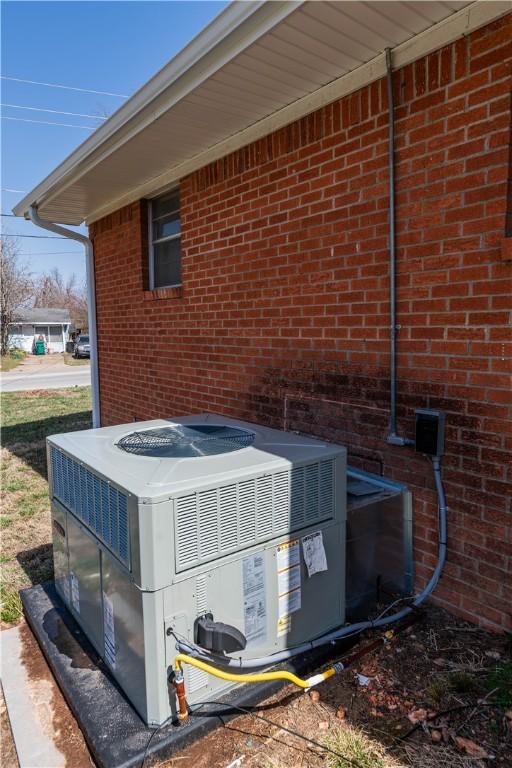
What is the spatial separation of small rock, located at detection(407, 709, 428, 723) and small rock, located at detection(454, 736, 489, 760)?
0.14 m

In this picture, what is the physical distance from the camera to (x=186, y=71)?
283cm

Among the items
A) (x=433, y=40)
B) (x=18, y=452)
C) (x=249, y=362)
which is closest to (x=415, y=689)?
(x=249, y=362)

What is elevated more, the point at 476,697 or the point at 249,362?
the point at 249,362

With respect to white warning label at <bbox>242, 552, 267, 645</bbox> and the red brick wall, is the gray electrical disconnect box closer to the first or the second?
white warning label at <bbox>242, 552, 267, 645</bbox>

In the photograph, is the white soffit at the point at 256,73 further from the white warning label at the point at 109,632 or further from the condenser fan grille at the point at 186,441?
the white warning label at the point at 109,632

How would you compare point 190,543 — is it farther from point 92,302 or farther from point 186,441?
point 92,302

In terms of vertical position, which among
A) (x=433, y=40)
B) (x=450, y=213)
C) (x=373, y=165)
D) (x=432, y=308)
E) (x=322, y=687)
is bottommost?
(x=322, y=687)

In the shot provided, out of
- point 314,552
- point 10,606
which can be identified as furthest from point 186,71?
point 10,606

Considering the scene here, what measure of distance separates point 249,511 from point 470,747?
1.15 meters

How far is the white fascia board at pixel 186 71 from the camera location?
230 centimetres

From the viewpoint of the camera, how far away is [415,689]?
2143 millimetres

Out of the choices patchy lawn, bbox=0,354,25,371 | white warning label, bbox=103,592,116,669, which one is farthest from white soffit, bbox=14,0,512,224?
patchy lawn, bbox=0,354,25,371

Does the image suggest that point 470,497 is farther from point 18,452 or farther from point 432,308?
point 18,452

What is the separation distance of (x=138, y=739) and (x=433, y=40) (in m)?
3.30
